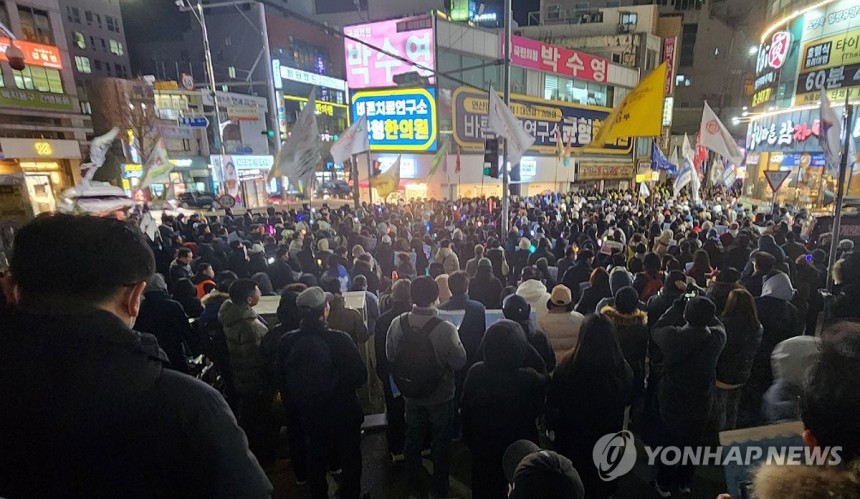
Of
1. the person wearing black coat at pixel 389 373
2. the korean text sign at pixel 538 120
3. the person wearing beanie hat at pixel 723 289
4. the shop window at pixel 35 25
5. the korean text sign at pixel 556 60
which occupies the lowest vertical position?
the person wearing black coat at pixel 389 373

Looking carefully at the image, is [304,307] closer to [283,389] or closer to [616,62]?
[283,389]

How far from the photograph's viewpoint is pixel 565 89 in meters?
33.7

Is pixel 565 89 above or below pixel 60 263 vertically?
above

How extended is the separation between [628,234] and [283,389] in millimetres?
11128

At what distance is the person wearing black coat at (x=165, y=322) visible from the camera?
4430 mm

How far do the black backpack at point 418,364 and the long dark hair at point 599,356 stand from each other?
1158 millimetres

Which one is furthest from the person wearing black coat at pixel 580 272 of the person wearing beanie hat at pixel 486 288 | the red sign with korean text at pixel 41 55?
the red sign with korean text at pixel 41 55

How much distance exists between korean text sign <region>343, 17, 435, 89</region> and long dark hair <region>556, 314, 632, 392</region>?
23834 mm

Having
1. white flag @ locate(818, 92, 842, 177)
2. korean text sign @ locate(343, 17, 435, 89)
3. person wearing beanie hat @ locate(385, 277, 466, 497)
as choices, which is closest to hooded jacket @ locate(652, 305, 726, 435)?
person wearing beanie hat @ locate(385, 277, 466, 497)

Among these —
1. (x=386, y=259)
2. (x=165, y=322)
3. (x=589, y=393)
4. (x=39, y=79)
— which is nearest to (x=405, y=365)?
(x=589, y=393)

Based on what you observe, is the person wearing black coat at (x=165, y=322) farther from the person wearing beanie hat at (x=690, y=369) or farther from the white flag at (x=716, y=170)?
the white flag at (x=716, y=170)

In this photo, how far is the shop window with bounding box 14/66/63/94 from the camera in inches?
1089

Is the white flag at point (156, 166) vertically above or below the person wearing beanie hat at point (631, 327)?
above

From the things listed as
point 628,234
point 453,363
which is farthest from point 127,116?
point 453,363
